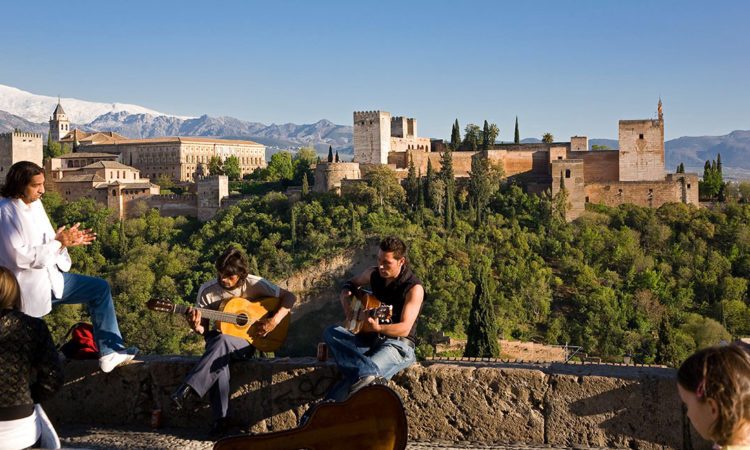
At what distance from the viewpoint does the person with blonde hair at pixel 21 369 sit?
486 cm

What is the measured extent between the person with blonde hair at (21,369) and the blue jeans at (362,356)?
1690mm

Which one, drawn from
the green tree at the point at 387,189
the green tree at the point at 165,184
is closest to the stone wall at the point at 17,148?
the green tree at the point at 165,184

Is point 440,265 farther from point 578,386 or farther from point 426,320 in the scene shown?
point 578,386

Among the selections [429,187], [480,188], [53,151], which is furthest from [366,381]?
[53,151]

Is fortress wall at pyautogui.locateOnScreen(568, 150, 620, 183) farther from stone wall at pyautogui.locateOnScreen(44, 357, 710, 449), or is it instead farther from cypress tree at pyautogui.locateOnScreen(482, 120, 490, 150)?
stone wall at pyautogui.locateOnScreen(44, 357, 710, 449)

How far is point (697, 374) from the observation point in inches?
126

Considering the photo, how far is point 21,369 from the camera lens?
16.2 feet

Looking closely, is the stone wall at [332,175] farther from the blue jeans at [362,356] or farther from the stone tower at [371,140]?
the blue jeans at [362,356]

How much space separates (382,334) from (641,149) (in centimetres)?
3989

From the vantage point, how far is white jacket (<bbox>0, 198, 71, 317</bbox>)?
18.2ft

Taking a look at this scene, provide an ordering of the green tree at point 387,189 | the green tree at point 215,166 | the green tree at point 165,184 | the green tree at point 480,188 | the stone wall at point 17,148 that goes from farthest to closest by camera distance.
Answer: the green tree at point 215,166
the stone wall at point 17,148
the green tree at point 165,184
the green tree at point 387,189
the green tree at point 480,188

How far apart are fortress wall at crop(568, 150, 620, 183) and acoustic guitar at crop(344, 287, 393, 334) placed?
126 feet

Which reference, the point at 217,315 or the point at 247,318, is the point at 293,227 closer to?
the point at 247,318

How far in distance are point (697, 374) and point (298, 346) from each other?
30858mm
